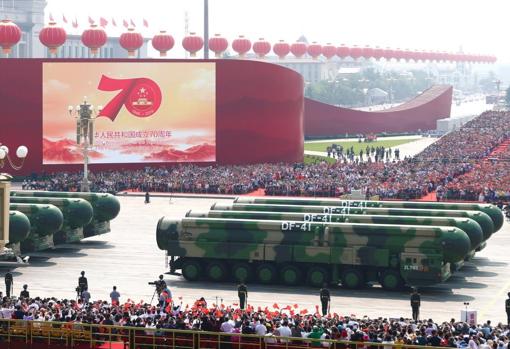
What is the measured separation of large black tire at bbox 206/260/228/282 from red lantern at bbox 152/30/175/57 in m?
54.7

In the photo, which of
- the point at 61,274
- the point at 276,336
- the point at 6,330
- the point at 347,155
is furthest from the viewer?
the point at 347,155

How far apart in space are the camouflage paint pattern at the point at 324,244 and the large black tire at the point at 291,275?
0.29m

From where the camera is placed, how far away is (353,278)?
1748 inches

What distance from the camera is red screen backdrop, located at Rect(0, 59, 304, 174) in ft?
292

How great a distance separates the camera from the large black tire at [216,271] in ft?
151

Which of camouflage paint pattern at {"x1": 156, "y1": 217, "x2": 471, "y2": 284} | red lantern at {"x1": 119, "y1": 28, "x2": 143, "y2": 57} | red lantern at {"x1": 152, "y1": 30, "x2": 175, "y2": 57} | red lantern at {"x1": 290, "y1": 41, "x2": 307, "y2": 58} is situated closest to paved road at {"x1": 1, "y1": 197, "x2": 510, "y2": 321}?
camouflage paint pattern at {"x1": 156, "y1": 217, "x2": 471, "y2": 284}

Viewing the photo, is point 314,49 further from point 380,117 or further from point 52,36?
point 52,36

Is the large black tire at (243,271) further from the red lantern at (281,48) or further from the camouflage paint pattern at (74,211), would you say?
the red lantern at (281,48)

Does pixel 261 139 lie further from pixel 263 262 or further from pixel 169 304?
pixel 169 304

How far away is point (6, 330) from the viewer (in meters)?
30.7

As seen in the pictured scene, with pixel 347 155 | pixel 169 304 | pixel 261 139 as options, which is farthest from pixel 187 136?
pixel 169 304

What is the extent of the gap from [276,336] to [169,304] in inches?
222

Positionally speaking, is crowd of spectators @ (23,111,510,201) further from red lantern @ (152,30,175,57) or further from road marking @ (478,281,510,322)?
road marking @ (478,281,510,322)

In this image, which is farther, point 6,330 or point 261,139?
point 261,139
